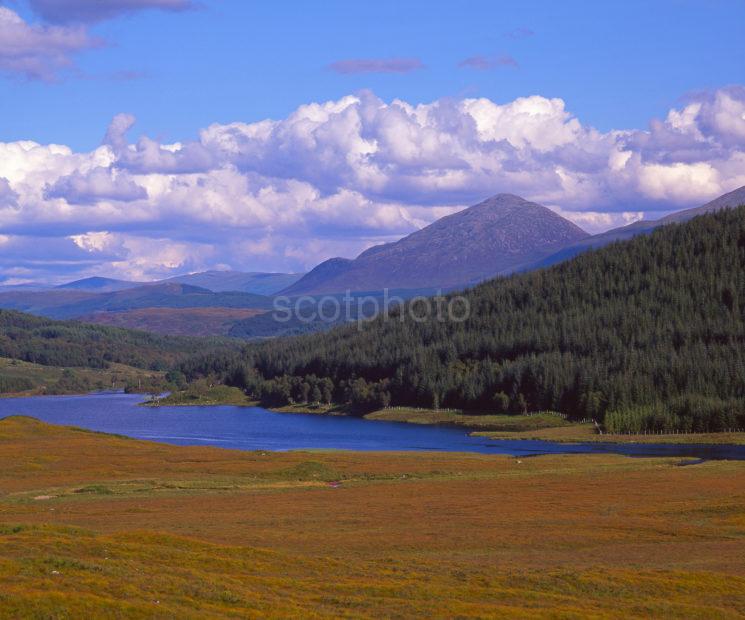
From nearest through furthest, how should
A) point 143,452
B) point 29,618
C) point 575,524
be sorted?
point 29,618 → point 575,524 → point 143,452

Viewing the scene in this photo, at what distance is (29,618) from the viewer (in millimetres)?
30750

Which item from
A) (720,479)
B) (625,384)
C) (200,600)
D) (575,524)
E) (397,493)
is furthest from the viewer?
(625,384)

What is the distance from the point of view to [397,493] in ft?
268

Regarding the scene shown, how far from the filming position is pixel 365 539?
183 feet

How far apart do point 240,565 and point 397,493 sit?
39091 mm

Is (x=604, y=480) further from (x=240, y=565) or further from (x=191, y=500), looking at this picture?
(x=240, y=565)

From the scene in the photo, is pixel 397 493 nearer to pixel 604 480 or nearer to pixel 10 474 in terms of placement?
pixel 604 480

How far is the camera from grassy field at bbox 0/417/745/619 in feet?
120

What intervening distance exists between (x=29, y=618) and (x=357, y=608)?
11624mm

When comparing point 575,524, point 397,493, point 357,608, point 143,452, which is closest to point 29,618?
point 357,608

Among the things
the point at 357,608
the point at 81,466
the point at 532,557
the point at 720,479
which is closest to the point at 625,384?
the point at 720,479

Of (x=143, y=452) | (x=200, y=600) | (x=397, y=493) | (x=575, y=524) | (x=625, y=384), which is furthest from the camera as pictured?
(x=625, y=384)

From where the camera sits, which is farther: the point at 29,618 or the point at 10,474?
the point at 10,474

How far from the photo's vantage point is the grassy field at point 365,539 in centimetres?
3666
